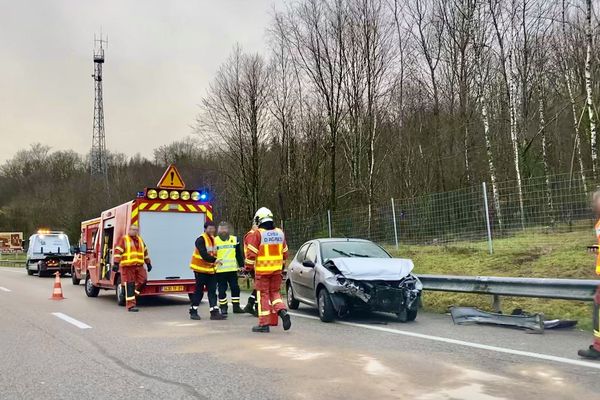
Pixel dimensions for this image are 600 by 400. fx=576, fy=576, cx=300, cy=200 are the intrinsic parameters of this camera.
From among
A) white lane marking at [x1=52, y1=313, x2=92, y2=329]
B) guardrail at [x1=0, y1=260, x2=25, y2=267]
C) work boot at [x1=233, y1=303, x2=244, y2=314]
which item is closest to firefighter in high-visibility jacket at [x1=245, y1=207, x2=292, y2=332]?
work boot at [x1=233, y1=303, x2=244, y2=314]

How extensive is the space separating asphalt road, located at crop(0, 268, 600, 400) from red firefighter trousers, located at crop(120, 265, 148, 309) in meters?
1.72

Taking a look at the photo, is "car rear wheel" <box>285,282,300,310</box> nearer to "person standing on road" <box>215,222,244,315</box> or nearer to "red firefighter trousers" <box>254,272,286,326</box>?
"person standing on road" <box>215,222,244,315</box>

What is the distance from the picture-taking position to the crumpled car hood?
902 cm

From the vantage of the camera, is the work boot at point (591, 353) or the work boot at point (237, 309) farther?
the work boot at point (237, 309)

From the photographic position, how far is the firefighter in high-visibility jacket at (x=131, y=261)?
11805mm

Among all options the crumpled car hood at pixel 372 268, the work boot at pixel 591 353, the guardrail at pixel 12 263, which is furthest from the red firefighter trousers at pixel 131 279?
the guardrail at pixel 12 263

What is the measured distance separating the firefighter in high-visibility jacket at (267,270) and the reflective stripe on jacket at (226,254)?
177 centimetres

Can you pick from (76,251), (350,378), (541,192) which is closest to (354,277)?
(350,378)

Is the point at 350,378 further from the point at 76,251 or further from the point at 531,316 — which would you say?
the point at 76,251

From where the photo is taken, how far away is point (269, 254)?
28.4ft

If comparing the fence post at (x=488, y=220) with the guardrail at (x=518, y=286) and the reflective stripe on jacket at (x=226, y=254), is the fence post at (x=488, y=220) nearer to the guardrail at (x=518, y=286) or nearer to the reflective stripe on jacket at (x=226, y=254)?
the guardrail at (x=518, y=286)

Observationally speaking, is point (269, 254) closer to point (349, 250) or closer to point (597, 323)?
point (349, 250)

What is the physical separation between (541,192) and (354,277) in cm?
705

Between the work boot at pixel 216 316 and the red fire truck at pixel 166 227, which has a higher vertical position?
the red fire truck at pixel 166 227
